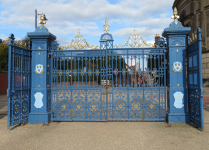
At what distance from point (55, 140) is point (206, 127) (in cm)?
500

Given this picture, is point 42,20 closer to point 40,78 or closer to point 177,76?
point 40,78

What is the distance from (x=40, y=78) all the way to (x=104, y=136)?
342 centimetres

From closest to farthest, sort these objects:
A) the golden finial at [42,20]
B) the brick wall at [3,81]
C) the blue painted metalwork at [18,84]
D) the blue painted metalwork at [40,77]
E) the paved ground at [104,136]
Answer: the paved ground at [104,136] → the blue painted metalwork at [18,84] → the blue painted metalwork at [40,77] → the golden finial at [42,20] → the brick wall at [3,81]

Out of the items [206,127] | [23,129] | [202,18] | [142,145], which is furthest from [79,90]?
[202,18]

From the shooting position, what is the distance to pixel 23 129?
6520 millimetres

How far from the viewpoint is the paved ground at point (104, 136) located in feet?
16.0

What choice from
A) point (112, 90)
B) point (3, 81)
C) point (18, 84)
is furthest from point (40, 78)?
point (3, 81)

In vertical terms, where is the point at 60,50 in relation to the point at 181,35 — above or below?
below

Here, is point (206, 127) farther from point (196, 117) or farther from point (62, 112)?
point (62, 112)

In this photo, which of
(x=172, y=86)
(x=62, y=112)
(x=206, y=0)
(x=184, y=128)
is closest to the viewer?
(x=184, y=128)

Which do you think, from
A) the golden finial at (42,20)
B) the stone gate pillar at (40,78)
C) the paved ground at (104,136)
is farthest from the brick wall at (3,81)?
the golden finial at (42,20)

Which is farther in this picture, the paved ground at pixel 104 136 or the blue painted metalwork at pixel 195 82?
the blue painted metalwork at pixel 195 82

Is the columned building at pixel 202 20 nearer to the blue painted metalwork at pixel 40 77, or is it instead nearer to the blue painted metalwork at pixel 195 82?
the blue painted metalwork at pixel 195 82

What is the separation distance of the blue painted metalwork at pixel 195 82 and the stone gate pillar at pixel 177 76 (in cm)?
19
